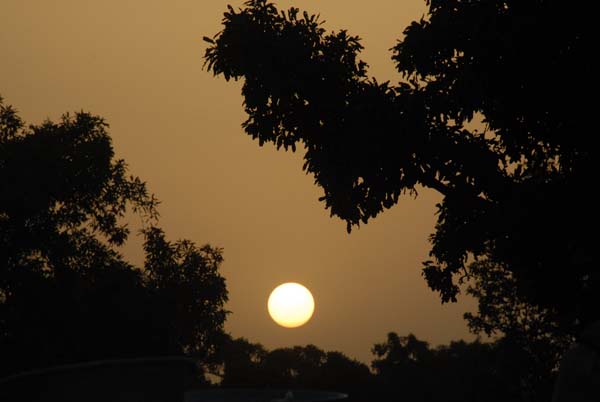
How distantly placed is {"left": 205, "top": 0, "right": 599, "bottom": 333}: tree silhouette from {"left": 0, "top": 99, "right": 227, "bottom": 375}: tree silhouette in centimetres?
1891

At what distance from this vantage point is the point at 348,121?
17438mm

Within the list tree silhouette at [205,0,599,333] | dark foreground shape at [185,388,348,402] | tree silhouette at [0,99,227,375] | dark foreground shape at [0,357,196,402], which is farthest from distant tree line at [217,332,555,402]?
dark foreground shape at [0,357,196,402]

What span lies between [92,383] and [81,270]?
31250mm

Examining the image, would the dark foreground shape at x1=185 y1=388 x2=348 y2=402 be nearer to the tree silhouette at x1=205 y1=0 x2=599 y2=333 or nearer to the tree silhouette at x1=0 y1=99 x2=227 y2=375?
the tree silhouette at x1=205 y1=0 x2=599 y2=333

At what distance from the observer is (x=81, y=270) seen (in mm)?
35625

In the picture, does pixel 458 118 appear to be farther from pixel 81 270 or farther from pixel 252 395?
pixel 81 270

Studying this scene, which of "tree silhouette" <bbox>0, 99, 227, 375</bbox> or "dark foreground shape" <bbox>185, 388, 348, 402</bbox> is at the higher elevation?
"tree silhouette" <bbox>0, 99, 227, 375</bbox>

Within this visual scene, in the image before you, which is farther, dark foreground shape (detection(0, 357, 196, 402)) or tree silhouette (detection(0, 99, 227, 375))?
tree silhouette (detection(0, 99, 227, 375))

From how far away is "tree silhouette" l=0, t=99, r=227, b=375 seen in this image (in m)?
33.7

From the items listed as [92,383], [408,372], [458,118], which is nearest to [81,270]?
[458,118]

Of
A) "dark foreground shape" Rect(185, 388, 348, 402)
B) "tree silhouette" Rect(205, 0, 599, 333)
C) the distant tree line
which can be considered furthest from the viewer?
the distant tree line

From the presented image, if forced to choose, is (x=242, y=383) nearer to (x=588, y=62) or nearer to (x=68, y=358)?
(x=68, y=358)

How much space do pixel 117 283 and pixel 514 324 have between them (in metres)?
19.8

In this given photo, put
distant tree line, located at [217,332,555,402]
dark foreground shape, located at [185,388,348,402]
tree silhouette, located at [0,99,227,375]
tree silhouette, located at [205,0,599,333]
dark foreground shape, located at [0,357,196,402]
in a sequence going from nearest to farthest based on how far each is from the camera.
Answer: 1. dark foreground shape, located at [0,357,196,402]
2. dark foreground shape, located at [185,388,348,402]
3. tree silhouette, located at [205,0,599,333]
4. tree silhouette, located at [0,99,227,375]
5. distant tree line, located at [217,332,555,402]
